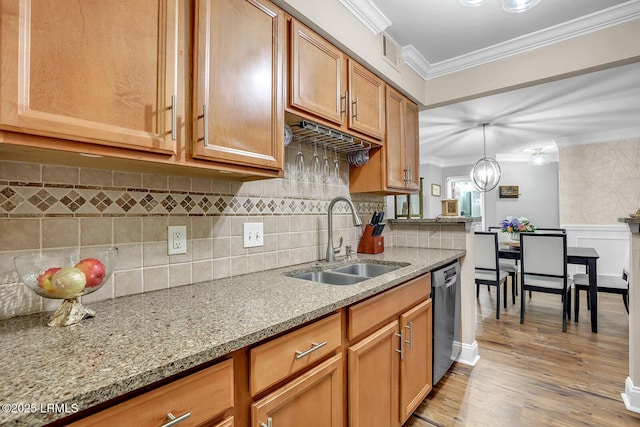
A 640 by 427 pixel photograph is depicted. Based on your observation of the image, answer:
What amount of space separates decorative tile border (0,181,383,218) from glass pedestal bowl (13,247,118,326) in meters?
0.18

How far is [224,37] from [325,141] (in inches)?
35.5

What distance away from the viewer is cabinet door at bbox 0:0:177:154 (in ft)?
2.27

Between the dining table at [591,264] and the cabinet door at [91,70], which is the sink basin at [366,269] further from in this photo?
the dining table at [591,264]

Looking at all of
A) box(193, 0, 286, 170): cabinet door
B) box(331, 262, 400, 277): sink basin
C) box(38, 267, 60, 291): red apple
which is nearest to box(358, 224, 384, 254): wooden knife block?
box(331, 262, 400, 277): sink basin

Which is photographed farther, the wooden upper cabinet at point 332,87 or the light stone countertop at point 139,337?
the wooden upper cabinet at point 332,87

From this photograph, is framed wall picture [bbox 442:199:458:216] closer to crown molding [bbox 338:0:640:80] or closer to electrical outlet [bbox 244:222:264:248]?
Answer: crown molding [bbox 338:0:640:80]

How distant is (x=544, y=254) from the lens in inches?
126

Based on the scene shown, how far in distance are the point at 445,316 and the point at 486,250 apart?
1.91 m

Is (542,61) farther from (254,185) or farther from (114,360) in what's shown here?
(114,360)

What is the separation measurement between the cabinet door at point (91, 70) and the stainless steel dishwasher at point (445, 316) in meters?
1.66

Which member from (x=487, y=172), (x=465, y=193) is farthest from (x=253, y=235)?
(x=465, y=193)

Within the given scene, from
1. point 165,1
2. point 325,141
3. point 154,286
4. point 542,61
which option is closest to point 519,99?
point 542,61

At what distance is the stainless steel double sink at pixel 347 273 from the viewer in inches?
66.2

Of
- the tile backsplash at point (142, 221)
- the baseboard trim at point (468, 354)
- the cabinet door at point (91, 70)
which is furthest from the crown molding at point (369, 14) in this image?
the baseboard trim at point (468, 354)
